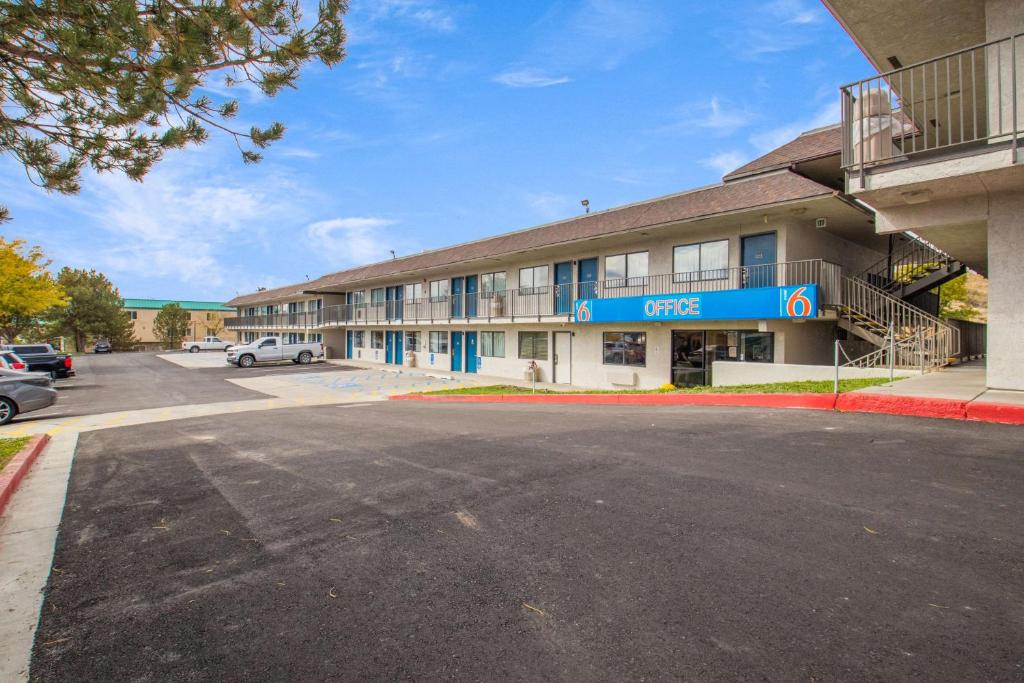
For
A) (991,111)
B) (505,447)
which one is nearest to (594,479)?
(505,447)

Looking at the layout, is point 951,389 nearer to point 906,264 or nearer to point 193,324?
point 906,264

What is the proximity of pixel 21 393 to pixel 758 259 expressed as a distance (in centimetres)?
2129

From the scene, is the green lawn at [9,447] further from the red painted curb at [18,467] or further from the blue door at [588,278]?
the blue door at [588,278]

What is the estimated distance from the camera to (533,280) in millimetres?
24547

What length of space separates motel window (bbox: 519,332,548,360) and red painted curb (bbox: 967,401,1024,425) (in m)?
17.6

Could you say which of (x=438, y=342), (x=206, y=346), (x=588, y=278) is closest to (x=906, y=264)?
(x=588, y=278)

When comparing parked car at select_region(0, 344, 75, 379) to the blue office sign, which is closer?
the blue office sign

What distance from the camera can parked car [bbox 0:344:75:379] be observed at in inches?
1002

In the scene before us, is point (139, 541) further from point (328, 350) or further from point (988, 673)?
point (328, 350)

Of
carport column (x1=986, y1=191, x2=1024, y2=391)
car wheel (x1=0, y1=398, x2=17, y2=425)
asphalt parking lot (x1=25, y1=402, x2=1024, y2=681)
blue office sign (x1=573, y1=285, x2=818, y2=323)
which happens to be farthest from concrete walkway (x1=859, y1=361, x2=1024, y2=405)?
car wheel (x1=0, y1=398, x2=17, y2=425)

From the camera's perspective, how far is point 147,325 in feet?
279

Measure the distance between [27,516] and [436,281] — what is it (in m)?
26.7

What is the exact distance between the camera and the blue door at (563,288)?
21.8 metres

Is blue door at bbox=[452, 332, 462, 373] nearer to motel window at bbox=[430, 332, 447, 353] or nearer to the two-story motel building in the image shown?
the two-story motel building
